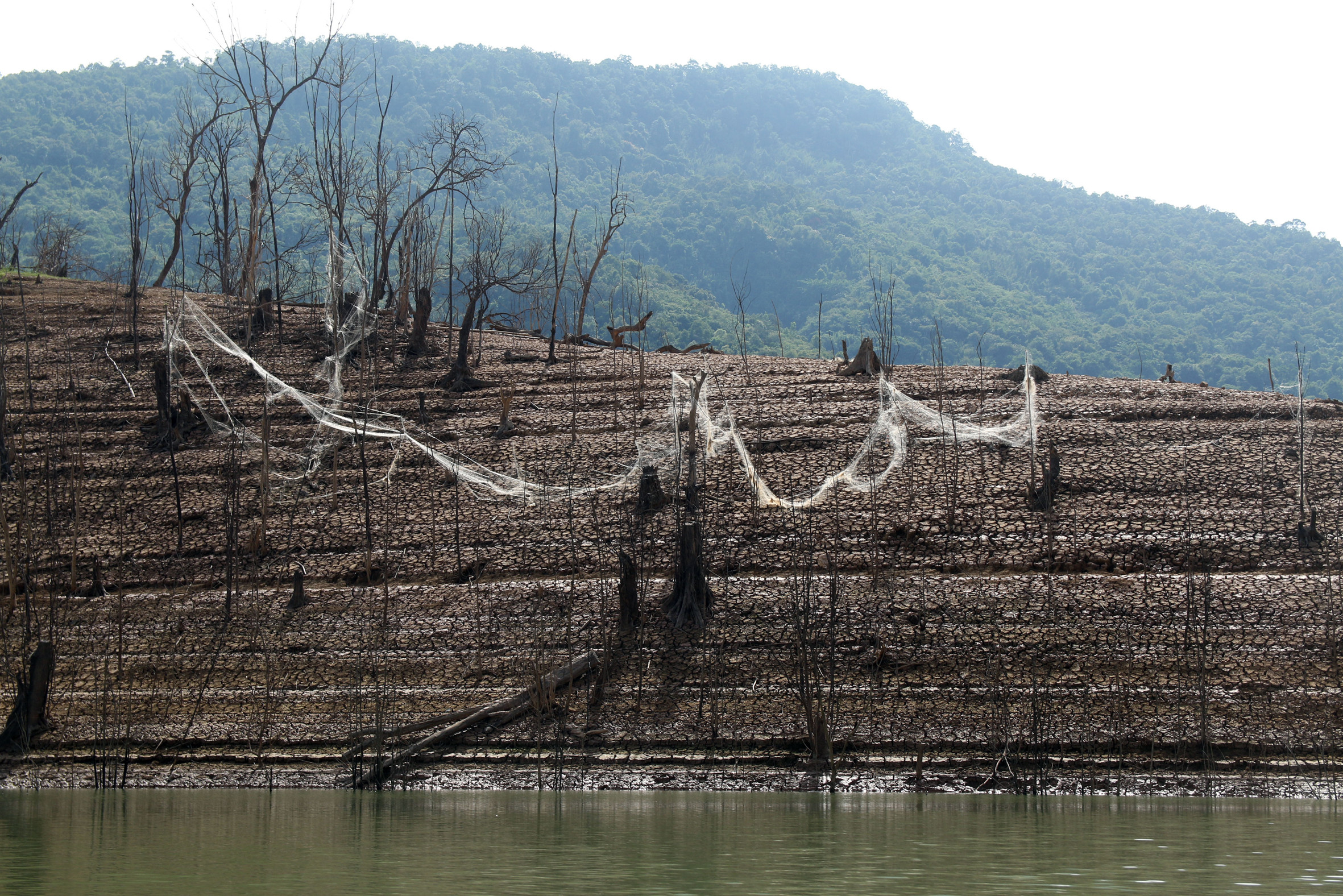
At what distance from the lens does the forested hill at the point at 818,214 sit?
72375 millimetres

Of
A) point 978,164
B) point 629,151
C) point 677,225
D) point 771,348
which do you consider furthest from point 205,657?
point 978,164

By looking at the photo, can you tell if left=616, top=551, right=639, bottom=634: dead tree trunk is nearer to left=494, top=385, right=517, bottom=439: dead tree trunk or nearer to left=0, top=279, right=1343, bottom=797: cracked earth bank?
left=0, top=279, right=1343, bottom=797: cracked earth bank

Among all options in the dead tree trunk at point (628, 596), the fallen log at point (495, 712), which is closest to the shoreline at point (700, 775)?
the fallen log at point (495, 712)

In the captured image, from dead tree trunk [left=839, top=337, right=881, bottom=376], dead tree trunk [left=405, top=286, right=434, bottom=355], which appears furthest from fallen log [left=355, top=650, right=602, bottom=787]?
dead tree trunk [left=405, top=286, right=434, bottom=355]

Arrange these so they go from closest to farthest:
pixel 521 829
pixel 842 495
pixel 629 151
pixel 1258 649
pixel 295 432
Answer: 1. pixel 521 829
2. pixel 1258 649
3. pixel 842 495
4. pixel 295 432
5. pixel 629 151

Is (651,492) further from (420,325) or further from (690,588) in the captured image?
(420,325)

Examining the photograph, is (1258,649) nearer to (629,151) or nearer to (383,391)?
(383,391)

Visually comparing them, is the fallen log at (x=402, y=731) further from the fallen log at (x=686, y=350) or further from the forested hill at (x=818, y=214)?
the forested hill at (x=818, y=214)

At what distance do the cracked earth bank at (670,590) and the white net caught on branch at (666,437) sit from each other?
0.70ft

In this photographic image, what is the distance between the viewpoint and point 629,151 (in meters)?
136

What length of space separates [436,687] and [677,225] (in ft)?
316

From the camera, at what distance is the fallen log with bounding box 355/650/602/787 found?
14227 mm

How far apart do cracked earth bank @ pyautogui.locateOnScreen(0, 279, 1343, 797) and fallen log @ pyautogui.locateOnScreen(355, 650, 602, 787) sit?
140 mm

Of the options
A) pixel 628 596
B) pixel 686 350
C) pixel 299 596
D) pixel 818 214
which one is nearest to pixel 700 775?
pixel 628 596
